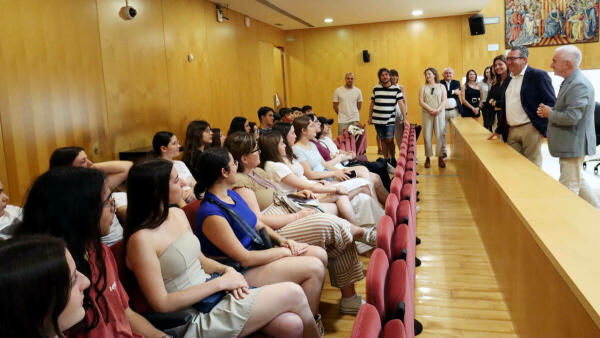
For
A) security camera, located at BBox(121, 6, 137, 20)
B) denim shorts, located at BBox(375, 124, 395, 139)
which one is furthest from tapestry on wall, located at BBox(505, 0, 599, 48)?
security camera, located at BBox(121, 6, 137, 20)

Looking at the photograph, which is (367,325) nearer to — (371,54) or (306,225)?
(306,225)

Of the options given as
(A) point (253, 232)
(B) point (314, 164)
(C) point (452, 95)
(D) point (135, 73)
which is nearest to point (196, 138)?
(B) point (314, 164)

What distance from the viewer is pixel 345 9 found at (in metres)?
9.30

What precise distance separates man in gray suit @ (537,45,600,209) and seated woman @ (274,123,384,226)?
157 centimetres

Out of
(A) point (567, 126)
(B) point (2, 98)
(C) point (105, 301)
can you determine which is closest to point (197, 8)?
(B) point (2, 98)

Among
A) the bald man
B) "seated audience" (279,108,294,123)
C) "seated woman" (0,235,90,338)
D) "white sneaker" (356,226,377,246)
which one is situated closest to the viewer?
"seated woman" (0,235,90,338)

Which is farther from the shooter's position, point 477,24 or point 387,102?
point 477,24

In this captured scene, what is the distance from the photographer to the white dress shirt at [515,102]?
15.2 feet

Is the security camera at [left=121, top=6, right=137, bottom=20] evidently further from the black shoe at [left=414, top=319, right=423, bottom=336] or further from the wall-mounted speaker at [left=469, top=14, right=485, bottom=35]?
the wall-mounted speaker at [left=469, top=14, right=485, bottom=35]

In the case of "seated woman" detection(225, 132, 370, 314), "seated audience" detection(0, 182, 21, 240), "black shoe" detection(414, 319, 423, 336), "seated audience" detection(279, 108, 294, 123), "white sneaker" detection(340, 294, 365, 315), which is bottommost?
"black shoe" detection(414, 319, 423, 336)

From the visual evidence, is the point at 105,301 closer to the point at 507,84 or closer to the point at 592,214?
the point at 592,214

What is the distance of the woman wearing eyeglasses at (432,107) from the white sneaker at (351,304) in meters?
5.47

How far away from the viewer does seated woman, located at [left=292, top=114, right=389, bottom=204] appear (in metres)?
4.61

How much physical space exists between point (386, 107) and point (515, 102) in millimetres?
3340
